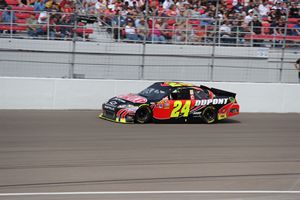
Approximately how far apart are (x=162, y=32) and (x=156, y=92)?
3.73 m

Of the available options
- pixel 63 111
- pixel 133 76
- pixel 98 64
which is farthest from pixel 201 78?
pixel 63 111

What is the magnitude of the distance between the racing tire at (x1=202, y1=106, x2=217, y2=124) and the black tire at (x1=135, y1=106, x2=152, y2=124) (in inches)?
70.6

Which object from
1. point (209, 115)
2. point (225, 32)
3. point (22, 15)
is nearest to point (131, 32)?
point (225, 32)

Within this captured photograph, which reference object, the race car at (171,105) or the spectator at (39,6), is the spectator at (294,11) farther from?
the spectator at (39,6)

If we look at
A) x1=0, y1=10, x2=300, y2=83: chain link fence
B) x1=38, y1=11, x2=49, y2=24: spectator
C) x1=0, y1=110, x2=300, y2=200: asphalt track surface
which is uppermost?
x1=38, y1=11, x2=49, y2=24: spectator

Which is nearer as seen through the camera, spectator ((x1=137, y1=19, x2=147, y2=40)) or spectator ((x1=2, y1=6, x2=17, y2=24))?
spectator ((x1=2, y1=6, x2=17, y2=24))

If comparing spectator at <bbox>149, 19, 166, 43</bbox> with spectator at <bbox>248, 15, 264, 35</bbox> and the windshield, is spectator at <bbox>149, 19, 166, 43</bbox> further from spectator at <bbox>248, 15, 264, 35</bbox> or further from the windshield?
spectator at <bbox>248, 15, 264, 35</bbox>

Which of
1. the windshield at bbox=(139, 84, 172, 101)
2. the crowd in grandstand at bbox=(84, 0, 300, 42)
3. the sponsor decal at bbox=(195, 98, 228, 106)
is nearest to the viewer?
the windshield at bbox=(139, 84, 172, 101)

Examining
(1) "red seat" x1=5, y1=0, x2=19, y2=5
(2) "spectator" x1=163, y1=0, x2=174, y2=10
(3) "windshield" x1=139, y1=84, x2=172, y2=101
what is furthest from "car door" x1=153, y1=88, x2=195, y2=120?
(1) "red seat" x1=5, y1=0, x2=19, y2=5

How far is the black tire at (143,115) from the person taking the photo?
639 inches

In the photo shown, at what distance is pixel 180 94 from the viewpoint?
664 inches

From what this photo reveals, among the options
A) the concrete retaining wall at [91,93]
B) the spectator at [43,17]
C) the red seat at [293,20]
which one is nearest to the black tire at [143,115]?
the concrete retaining wall at [91,93]

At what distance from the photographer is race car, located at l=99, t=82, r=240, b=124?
16203mm

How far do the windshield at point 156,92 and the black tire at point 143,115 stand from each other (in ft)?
1.28
